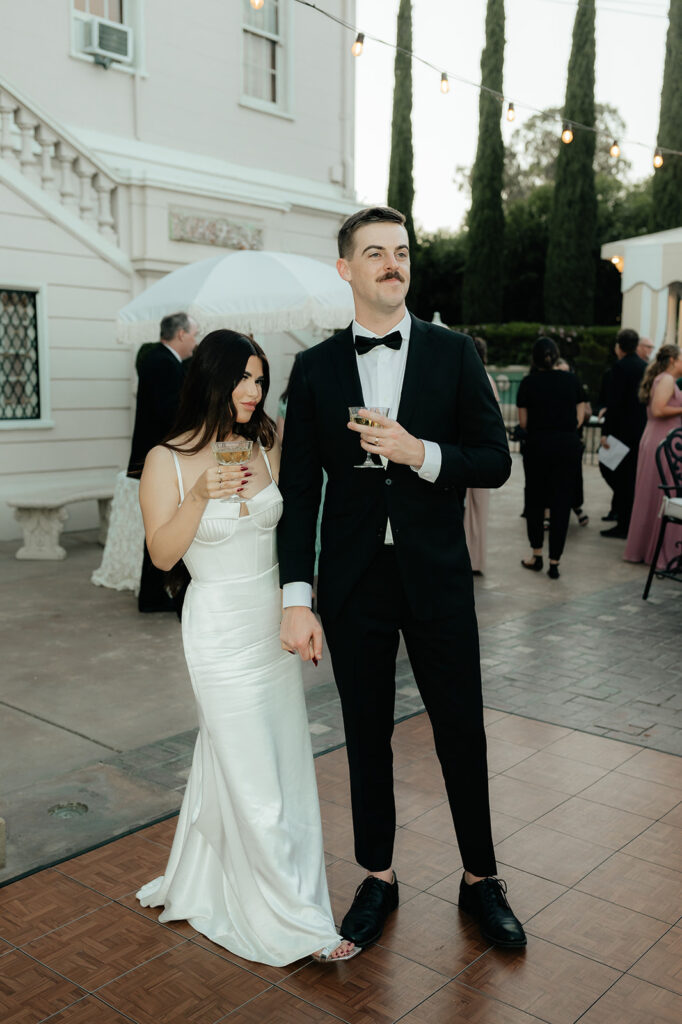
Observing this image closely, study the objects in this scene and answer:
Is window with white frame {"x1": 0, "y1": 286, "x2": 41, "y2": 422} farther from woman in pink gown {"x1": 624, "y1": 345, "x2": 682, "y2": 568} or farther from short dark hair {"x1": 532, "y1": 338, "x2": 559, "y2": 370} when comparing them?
woman in pink gown {"x1": 624, "y1": 345, "x2": 682, "y2": 568}

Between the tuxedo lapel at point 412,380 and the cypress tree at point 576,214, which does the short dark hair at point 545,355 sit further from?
the cypress tree at point 576,214

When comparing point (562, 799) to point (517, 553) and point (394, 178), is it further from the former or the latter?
point (394, 178)

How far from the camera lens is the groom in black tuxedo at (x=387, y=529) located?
267 cm

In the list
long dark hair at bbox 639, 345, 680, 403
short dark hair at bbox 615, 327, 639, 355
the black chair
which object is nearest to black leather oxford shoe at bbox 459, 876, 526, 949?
the black chair

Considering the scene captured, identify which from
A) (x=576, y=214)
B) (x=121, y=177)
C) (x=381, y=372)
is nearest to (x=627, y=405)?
(x=121, y=177)

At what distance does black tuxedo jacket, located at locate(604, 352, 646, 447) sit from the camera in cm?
948

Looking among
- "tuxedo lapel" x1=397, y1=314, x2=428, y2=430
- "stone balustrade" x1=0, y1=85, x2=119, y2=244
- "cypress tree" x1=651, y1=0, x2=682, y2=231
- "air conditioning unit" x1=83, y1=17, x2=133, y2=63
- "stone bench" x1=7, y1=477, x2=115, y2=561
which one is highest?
"cypress tree" x1=651, y1=0, x2=682, y2=231

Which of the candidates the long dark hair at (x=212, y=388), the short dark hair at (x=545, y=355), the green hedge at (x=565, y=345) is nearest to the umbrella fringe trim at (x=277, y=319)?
the short dark hair at (x=545, y=355)

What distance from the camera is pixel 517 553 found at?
9297mm

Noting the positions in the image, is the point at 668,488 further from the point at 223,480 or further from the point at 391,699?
the point at 223,480

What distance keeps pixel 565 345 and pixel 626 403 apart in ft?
56.5

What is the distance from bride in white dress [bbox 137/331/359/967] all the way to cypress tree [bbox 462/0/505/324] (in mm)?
28470

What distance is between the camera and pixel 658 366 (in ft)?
27.3

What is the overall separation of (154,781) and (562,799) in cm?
171
